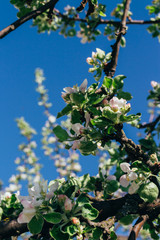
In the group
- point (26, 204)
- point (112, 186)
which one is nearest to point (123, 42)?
point (112, 186)

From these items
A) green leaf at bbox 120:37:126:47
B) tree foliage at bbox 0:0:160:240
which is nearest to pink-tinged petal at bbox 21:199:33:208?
tree foliage at bbox 0:0:160:240

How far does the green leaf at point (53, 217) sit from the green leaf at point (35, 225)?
0.11 m

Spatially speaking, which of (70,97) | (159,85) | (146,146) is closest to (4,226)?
(70,97)

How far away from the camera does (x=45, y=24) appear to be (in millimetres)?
4211

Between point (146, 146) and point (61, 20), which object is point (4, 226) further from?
point (61, 20)

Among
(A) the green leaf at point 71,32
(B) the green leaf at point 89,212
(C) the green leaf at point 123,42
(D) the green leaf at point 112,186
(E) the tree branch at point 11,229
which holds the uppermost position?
(A) the green leaf at point 71,32

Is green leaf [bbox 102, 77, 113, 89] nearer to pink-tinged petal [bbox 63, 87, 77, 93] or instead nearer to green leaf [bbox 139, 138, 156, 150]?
pink-tinged petal [bbox 63, 87, 77, 93]

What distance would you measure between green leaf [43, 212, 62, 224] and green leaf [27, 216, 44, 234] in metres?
0.11

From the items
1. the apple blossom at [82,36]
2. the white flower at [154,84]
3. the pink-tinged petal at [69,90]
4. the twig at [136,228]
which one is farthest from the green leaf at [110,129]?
the apple blossom at [82,36]

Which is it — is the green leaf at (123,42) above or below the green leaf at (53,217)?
above

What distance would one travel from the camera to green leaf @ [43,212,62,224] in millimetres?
1158

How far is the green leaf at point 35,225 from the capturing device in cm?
123

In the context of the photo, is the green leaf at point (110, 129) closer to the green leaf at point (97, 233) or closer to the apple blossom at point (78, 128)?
the apple blossom at point (78, 128)

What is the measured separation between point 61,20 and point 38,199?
3.37m
